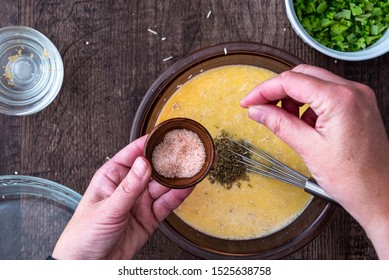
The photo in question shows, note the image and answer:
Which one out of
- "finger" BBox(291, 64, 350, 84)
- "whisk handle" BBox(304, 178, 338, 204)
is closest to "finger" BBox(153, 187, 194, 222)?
"whisk handle" BBox(304, 178, 338, 204)

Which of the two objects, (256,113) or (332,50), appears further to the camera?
(332,50)

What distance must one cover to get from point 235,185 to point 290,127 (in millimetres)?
344

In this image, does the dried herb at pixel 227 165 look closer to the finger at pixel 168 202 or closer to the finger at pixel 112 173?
the finger at pixel 168 202

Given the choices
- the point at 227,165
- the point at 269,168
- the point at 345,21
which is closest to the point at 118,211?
the point at 227,165

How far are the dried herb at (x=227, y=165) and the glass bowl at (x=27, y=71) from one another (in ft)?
1.83

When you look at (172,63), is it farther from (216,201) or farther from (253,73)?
(216,201)

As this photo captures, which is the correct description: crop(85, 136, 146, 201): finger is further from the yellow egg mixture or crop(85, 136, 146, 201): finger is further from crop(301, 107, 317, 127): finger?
crop(301, 107, 317, 127): finger

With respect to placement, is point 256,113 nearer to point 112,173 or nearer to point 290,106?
point 290,106

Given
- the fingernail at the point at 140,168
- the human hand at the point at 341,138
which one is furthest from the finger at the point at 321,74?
the fingernail at the point at 140,168

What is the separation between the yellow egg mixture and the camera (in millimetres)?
1613

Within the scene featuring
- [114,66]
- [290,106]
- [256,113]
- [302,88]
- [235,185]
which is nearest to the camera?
[302,88]

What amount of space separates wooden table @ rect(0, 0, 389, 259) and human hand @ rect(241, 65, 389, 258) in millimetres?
349

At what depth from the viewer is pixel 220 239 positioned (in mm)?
1632
